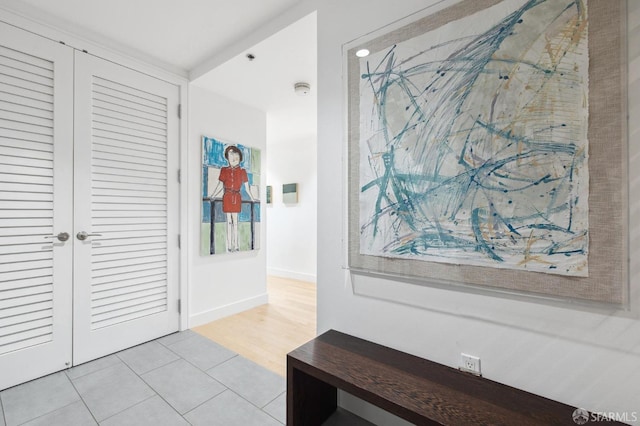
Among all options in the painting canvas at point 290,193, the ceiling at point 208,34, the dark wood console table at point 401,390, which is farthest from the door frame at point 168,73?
the painting canvas at point 290,193

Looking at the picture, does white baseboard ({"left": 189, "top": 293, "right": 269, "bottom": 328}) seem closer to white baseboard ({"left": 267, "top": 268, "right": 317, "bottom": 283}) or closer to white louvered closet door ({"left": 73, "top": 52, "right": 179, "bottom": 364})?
white louvered closet door ({"left": 73, "top": 52, "right": 179, "bottom": 364})

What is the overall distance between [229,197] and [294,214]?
207cm

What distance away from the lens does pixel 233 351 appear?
2393mm

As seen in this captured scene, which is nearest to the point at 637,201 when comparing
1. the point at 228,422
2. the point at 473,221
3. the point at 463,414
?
the point at 473,221

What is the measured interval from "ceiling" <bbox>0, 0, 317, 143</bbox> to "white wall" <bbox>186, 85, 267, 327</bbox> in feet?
0.90

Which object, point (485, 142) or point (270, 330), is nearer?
point (485, 142)

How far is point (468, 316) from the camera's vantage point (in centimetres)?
128

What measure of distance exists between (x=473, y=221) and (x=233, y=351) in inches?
84.3

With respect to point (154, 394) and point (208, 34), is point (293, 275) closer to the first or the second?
point (154, 394)

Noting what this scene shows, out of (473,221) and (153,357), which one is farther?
(153,357)

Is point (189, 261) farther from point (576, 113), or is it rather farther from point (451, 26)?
point (576, 113)

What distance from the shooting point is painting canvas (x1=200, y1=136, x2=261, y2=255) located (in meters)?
2.97

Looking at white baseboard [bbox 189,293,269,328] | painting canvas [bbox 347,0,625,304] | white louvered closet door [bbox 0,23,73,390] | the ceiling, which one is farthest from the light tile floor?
the ceiling

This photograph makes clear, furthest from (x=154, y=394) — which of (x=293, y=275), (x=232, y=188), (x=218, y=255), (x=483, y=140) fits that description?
(x=293, y=275)
